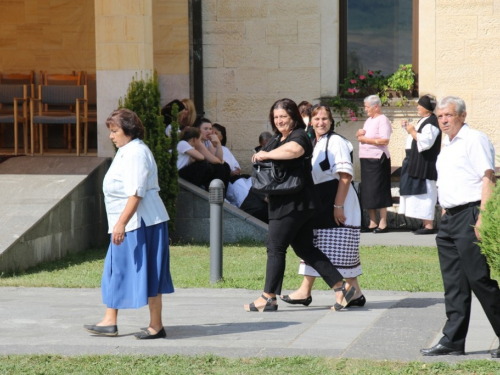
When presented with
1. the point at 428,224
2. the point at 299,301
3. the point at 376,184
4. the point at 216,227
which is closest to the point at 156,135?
the point at 216,227

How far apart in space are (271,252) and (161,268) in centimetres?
123

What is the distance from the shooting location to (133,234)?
265 inches

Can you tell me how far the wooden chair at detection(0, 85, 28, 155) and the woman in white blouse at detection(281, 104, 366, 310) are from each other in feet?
24.6

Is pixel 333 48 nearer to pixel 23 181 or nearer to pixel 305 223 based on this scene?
pixel 23 181

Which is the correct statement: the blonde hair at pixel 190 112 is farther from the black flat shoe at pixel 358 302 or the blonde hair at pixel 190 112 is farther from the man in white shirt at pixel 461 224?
the man in white shirt at pixel 461 224

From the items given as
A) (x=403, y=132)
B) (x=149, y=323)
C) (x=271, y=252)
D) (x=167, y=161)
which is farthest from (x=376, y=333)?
(x=403, y=132)

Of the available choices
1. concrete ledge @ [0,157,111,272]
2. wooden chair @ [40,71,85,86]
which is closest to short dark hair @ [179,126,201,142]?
concrete ledge @ [0,157,111,272]

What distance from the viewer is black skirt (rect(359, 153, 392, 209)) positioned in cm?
1383

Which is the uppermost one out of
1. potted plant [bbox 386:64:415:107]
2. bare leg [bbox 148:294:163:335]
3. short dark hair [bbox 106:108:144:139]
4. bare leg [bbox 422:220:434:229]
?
potted plant [bbox 386:64:415:107]

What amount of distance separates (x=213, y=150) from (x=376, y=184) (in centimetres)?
240

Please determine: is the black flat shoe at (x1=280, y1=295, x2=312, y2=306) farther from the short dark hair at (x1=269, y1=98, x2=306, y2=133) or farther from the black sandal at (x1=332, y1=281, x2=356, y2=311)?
the short dark hair at (x1=269, y1=98, x2=306, y2=133)

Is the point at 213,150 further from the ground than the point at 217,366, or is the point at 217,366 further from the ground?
the point at 213,150

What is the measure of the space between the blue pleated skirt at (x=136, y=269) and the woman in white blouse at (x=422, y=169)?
713cm

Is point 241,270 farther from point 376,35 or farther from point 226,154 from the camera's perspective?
point 376,35
